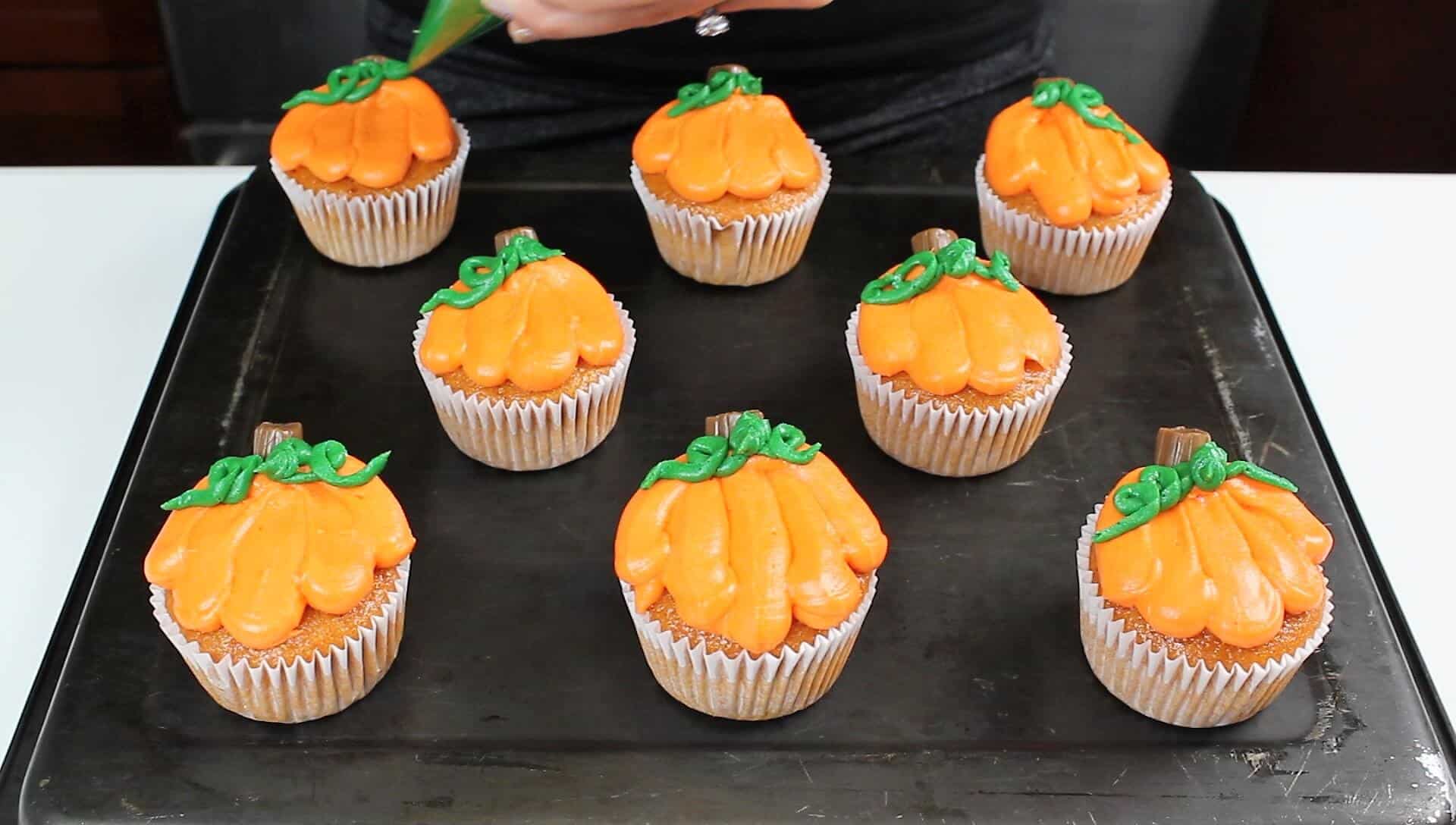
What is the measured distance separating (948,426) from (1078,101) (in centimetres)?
75

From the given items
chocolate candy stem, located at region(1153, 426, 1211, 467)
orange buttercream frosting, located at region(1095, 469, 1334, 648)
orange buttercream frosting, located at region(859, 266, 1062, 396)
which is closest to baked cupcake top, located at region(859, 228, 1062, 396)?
orange buttercream frosting, located at region(859, 266, 1062, 396)

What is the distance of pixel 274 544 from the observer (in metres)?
1.81

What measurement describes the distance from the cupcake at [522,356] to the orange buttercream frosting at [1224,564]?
0.87 metres

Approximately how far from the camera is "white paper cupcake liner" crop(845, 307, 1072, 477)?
2193 mm

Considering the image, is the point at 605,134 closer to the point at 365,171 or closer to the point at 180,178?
the point at 365,171

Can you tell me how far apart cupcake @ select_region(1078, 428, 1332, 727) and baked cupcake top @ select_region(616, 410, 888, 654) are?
339mm

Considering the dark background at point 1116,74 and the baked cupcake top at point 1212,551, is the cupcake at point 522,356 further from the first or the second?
the dark background at point 1116,74

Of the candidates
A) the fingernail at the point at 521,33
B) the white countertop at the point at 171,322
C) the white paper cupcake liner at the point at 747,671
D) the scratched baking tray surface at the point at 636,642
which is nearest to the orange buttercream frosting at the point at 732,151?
the scratched baking tray surface at the point at 636,642

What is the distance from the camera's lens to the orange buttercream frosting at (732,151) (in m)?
2.53

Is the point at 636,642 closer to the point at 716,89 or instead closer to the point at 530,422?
the point at 530,422

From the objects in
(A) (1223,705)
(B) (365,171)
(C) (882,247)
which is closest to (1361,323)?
(C) (882,247)

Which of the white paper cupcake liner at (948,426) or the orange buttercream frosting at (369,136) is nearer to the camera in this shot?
the white paper cupcake liner at (948,426)

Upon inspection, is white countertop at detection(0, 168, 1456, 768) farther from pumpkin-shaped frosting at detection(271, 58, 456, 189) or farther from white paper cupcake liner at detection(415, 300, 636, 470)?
white paper cupcake liner at detection(415, 300, 636, 470)

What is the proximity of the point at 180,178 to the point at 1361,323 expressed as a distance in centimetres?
250
